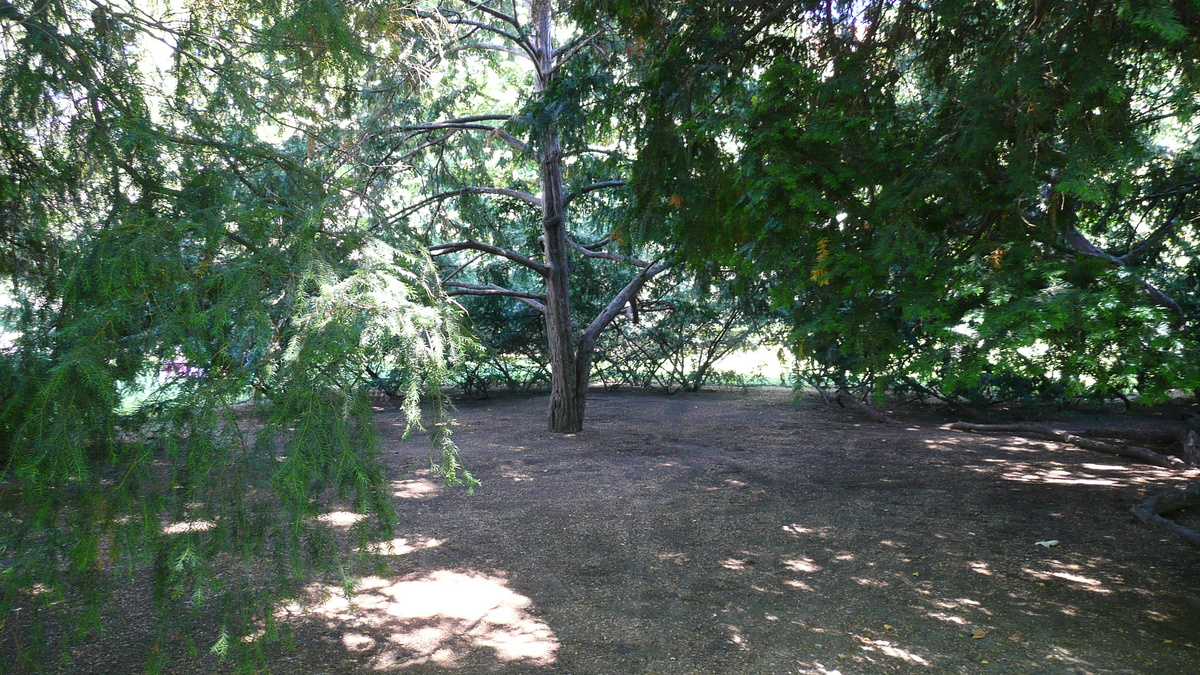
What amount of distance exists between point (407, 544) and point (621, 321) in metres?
8.73

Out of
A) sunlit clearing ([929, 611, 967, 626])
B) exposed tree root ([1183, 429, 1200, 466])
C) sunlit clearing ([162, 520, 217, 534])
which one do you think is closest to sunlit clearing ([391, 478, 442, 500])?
sunlit clearing ([162, 520, 217, 534])

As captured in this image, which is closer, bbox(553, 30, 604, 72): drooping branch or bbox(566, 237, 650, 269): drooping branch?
bbox(553, 30, 604, 72): drooping branch

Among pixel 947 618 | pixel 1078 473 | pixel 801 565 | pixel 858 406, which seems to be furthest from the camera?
pixel 858 406

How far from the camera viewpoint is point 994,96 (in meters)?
3.62

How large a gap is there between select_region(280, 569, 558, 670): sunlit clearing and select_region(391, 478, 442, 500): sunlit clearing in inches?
81.6

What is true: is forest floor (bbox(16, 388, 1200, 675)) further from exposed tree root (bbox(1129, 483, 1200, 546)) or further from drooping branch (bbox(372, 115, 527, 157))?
drooping branch (bbox(372, 115, 527, 157))

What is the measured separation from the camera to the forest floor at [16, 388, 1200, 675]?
358cm

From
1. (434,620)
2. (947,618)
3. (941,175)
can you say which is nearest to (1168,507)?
(947,618)

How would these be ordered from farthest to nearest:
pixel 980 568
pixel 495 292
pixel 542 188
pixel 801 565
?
1. pixel 542 188
2. pixel 495 292
3. pixel 801 565
4. pixel 980 568

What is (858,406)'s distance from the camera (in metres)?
11.2

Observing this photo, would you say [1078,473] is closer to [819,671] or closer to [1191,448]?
[1191,448]

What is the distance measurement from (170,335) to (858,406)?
1038cm

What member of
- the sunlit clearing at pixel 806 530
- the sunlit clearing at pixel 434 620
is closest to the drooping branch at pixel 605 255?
the sunlit clearing at pixel 806 530

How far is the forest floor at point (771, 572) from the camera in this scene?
11.7 feet
